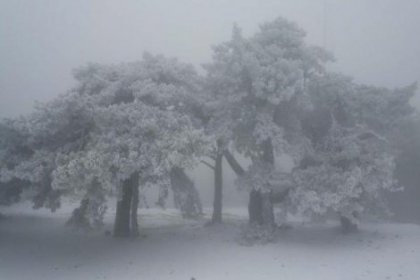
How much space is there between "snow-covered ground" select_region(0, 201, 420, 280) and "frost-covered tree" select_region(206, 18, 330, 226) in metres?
1.87

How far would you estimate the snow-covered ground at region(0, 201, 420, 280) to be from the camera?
13.3 metres

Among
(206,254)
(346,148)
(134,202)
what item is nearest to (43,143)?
(134,202)

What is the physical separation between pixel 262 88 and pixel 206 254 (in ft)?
17.0

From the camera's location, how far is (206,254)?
14992mm

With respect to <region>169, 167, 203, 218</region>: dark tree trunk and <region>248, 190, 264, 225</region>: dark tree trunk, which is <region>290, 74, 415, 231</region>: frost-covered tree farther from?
<region>169, 167, 203, 218</region>: dark tree trunk

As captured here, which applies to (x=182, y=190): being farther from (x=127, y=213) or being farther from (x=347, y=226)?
(x=347, y=226)

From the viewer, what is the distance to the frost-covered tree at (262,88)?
49.8 feet

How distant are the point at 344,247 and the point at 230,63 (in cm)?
669

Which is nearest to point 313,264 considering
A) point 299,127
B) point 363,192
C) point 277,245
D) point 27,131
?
point 277,245

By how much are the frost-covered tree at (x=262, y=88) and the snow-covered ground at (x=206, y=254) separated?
6.12 feet

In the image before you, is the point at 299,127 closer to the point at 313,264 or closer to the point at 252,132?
the point at 252,132

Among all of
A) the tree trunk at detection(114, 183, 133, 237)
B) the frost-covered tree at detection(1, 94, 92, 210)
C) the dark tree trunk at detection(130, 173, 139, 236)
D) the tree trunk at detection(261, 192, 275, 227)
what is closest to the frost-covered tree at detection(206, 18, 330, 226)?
the tree trunk at detection(261, 192, 275, 227)

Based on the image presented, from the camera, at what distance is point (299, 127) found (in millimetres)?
16625

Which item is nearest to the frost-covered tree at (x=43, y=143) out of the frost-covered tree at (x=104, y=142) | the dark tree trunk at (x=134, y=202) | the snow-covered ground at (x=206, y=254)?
the frost-covered tree at (x=104, y=142)
